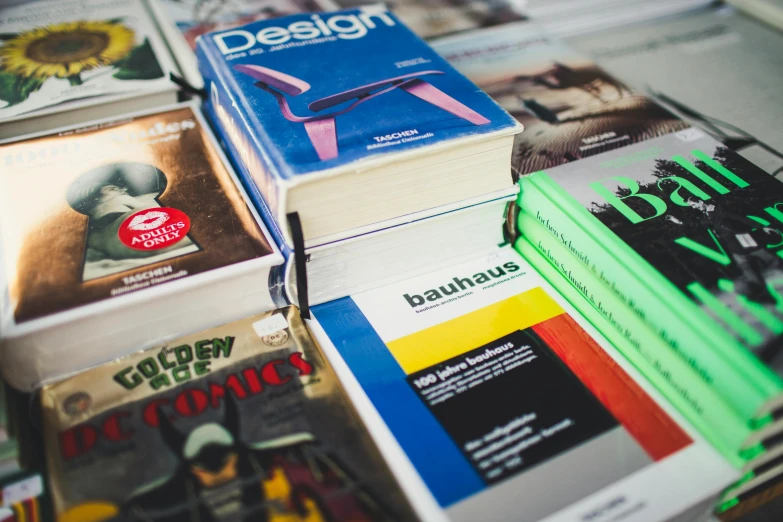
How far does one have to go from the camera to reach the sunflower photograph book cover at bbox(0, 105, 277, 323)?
71 cm

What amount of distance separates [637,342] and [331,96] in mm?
550

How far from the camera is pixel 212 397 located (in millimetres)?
707

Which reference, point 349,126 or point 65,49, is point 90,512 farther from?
point 65,49

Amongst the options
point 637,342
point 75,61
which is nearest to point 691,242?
point 637,342

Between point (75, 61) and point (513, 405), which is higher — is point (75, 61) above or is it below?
above

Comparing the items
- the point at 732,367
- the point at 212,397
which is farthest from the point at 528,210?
the point at 212,397

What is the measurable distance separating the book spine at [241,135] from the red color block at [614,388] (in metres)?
0.40

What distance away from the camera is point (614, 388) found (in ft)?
2.43

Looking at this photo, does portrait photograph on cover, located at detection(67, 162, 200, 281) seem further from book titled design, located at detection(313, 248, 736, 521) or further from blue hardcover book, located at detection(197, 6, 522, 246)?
book titled design, located at detection(313, 248, 736, 521)

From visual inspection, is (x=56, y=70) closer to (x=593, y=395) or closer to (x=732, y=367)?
(x=593, y=395)

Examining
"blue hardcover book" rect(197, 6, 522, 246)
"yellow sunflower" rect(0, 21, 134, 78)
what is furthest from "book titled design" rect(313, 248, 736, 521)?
"yellow sunflower" rect(0, 21, 134, 78)

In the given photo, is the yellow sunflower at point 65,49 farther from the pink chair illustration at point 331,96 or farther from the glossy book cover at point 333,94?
the pink chair illustration at point 331,96

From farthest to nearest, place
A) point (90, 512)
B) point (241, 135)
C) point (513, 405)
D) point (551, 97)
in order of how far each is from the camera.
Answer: point (551, 97) → point (241, 135) → point (513, 405) → point (90, 512)

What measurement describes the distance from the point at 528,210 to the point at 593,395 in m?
0.30
